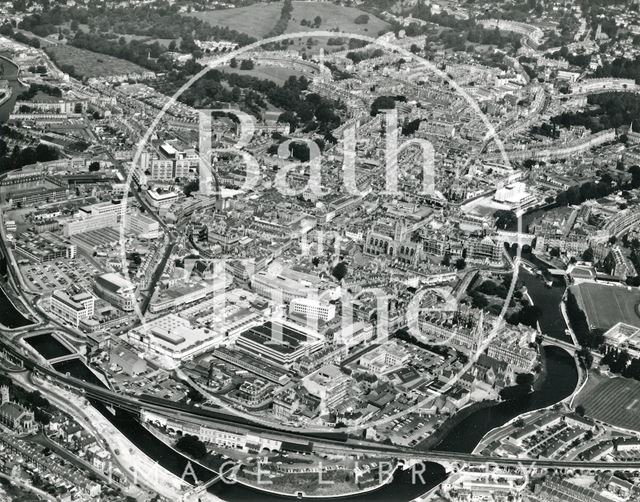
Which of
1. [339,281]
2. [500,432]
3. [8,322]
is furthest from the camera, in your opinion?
[339,281]

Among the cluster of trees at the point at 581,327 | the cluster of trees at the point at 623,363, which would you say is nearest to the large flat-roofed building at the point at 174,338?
the cluster of trees at the point at 581,327

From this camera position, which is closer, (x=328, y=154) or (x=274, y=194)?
(x=274, y=194)

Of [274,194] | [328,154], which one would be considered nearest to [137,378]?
[274,194]

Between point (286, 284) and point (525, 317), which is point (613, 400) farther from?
point (286, 284)

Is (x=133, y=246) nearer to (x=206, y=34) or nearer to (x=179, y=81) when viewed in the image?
(x=179, y=81)

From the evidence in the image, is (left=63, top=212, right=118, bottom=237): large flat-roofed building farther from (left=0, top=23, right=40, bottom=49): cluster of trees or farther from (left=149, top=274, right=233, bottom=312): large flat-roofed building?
(left=0, top=23, right=40, bottom=49): cluster of trees

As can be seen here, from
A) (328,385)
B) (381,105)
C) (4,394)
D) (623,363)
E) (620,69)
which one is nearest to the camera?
(4,394)

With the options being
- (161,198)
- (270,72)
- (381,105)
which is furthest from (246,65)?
(161,198)
